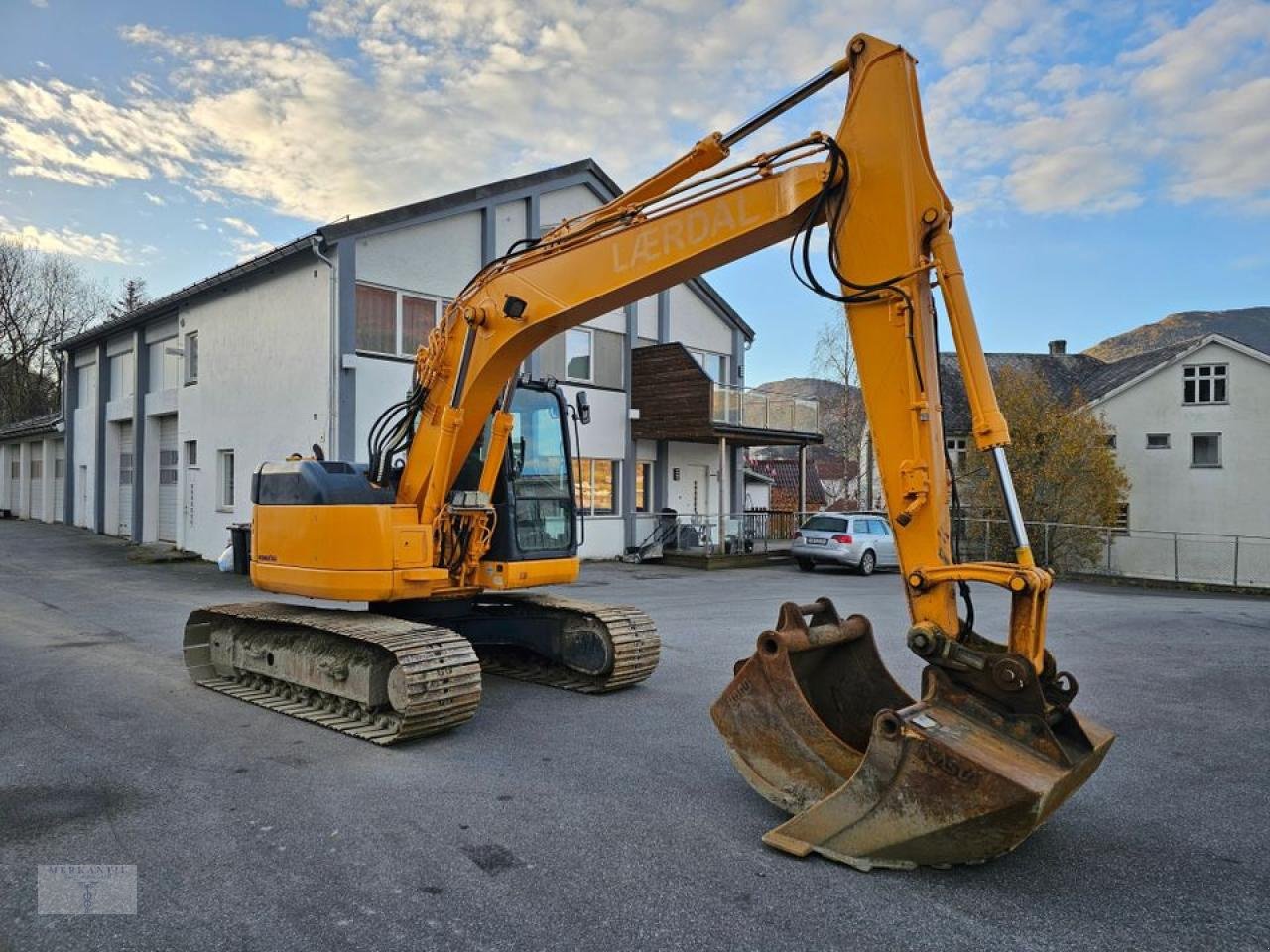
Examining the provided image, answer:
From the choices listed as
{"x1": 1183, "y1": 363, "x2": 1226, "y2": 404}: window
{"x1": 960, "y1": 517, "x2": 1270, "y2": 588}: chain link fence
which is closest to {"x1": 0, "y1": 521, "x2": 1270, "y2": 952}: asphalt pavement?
{"x1": 960, "y1": 517, "x2": 1270, "y2": 588}: chain link fence

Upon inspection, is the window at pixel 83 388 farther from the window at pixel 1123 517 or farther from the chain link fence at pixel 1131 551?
the window at pixel 1123 517

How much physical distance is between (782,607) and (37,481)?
1347 inches

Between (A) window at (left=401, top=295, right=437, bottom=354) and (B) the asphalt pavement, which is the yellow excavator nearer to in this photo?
(B) the asphalt pavement

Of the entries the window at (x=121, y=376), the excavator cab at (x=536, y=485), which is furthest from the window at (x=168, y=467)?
the excavator cab at (x=536, y=485)

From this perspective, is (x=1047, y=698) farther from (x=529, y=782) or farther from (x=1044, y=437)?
(x=1044, y=437)

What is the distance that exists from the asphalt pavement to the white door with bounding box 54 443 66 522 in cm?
2375

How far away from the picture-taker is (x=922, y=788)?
3.81 meters

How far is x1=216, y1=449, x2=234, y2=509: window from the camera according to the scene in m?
18.5

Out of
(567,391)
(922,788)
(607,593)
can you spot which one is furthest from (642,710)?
(567,391)

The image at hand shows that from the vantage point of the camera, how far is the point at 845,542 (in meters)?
20.6

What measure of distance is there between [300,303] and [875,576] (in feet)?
45.6

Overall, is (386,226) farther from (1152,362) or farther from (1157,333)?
(1157,333)

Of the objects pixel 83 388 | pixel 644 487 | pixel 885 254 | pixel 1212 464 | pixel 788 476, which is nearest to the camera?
pixel 885 254

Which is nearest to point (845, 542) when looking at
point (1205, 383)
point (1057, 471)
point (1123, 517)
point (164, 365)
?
point (1057, 471)
